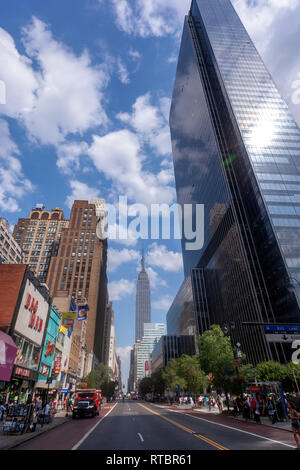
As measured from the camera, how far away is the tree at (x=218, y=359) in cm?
3177

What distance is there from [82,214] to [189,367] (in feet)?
291

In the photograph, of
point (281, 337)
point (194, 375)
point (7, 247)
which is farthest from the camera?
point (7, 247)

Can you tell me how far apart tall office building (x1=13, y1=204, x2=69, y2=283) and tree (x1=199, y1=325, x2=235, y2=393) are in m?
89.8

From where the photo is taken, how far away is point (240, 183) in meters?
90.3

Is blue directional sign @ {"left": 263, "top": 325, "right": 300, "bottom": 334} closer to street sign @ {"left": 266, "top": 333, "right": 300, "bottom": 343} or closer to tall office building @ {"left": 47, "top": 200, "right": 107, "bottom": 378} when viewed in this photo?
street sign @ {"left": 266, "top": 333, "right": 300, "bottom": 343}

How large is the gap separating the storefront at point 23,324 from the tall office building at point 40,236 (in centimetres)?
8315

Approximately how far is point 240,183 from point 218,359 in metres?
70.6

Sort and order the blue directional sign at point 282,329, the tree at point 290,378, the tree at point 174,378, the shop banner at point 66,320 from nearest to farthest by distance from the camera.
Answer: the blue directional sign at point 282,329 < the tree at point 290,378 < the shop banner at point 66,320 < the tree at point 174,378

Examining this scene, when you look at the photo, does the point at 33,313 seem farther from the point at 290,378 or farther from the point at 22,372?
the point at 290,378

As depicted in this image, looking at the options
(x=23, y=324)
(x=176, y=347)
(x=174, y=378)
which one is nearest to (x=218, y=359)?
(x=23, y=324)

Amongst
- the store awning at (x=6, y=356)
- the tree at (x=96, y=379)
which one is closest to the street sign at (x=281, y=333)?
the store awning at (x=6, y=356)

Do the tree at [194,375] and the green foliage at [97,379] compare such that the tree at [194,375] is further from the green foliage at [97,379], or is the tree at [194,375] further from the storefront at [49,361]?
the storefront at [49,361]

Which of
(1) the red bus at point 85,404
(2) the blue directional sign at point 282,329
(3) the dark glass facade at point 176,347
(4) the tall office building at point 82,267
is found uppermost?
(4) the tall office building at point 82,267
